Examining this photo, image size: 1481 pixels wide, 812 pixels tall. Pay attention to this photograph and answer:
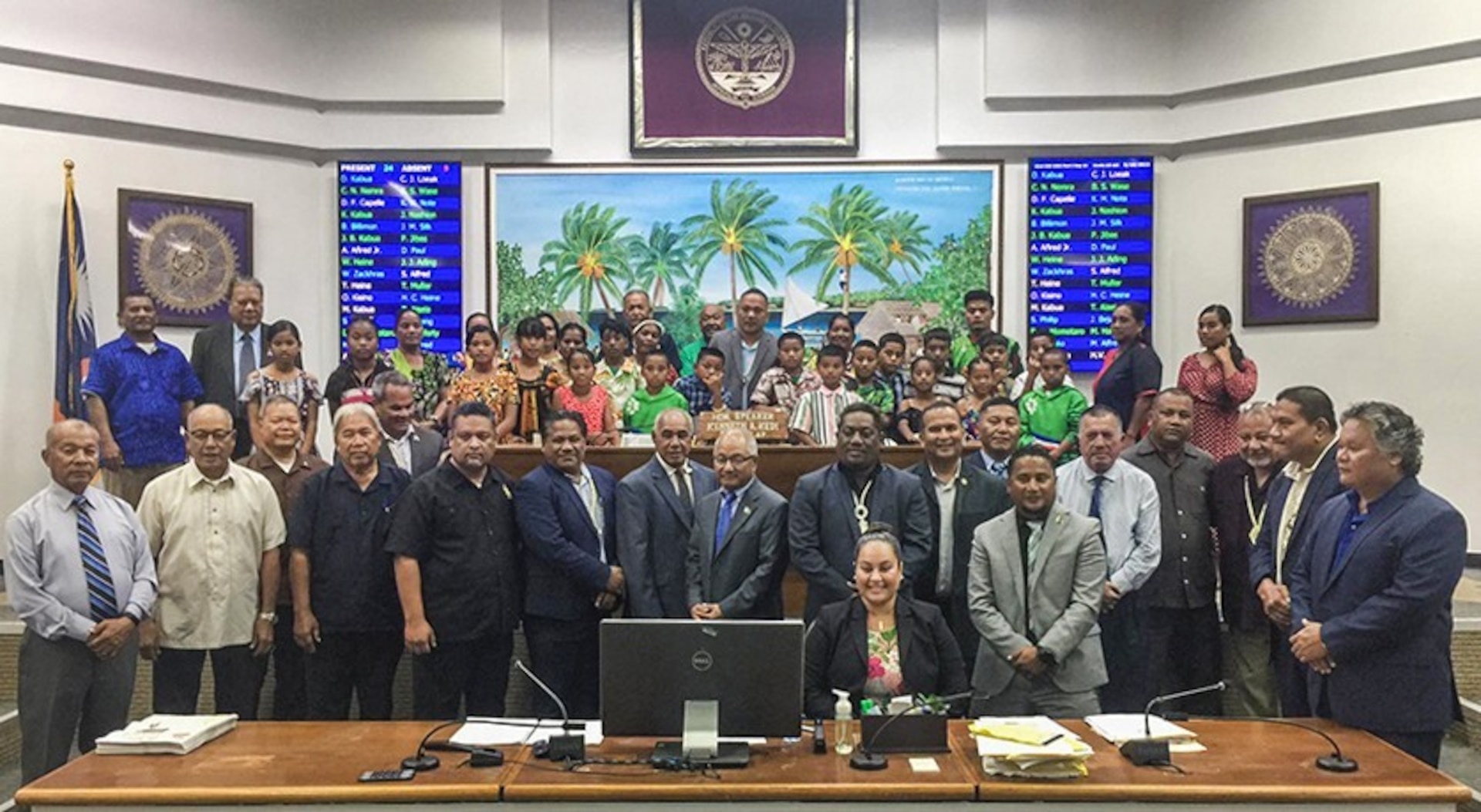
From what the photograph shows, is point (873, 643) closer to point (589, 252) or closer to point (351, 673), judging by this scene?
point (351, 673)

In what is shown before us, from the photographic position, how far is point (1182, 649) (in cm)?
532

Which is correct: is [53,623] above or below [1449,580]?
below

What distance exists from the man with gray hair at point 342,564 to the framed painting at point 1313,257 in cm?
694

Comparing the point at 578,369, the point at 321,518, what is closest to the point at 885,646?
the point at 321,518

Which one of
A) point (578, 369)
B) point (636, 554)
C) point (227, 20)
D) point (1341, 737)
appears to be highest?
point (227, 20)

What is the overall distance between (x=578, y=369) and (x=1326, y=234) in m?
5.73

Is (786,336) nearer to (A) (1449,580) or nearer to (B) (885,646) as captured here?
Result: (B) (885,646)

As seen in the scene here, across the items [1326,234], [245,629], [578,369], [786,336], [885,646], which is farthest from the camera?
[1326,234]

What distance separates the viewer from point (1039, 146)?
9.46 metres

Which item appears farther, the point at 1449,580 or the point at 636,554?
the point at 636,554

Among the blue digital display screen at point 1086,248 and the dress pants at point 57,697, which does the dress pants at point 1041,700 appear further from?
the blue digital display screen at point 1086,248

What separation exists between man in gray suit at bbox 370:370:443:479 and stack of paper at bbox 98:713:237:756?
1.85 m

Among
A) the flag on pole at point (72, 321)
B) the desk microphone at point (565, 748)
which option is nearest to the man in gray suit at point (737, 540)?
the desk microphone at point (565, 748)

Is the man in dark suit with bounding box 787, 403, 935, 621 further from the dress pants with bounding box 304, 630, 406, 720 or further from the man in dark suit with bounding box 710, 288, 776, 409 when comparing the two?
the man in dark suit with bounding box 710, 288, 776, 409
